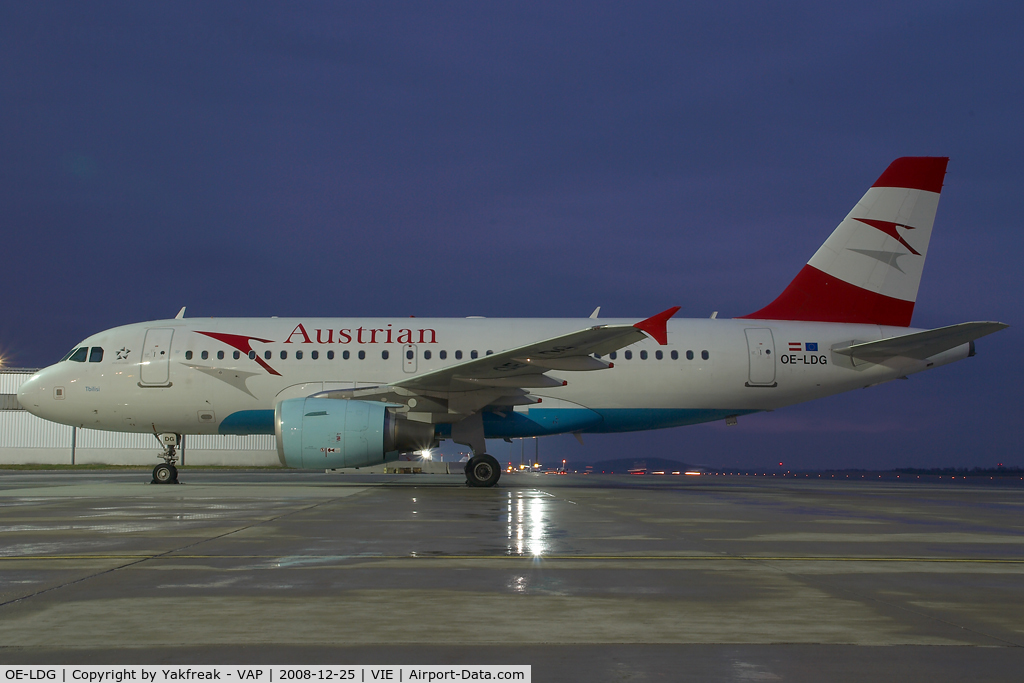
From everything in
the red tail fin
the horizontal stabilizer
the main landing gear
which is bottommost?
the main landing gear

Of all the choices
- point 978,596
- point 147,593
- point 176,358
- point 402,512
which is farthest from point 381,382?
point 978,596

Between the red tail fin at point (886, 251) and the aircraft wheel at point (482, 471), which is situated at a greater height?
the red tail fin at point (886, 251)

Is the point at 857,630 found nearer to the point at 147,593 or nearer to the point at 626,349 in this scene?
the point at 147,593

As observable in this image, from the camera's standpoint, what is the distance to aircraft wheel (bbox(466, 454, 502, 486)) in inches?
671

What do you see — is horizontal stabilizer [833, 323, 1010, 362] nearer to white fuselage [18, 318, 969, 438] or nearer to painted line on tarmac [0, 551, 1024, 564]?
white fuselage [18, 318, 969, 438]

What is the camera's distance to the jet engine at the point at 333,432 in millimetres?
15336

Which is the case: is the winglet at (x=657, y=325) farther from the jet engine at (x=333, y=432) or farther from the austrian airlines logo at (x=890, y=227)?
the austrian airlines logo at (x=890, y=227)

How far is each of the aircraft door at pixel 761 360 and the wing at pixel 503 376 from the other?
2902 mm

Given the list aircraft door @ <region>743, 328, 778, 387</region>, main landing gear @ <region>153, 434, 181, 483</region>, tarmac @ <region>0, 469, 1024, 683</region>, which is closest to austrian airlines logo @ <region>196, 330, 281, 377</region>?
main landing gear @ <region>153, 434, 181, 483</region>

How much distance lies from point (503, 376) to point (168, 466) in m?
8.38

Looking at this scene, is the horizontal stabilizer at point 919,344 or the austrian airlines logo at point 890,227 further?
the austrian airlines logo at point 890,227

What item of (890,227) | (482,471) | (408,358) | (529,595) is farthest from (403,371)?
(529,595)

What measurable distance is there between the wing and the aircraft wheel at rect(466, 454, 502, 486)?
1039 mm

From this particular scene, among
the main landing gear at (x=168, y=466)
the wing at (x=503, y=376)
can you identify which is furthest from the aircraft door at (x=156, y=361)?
the wing at (x=503, y=376)
